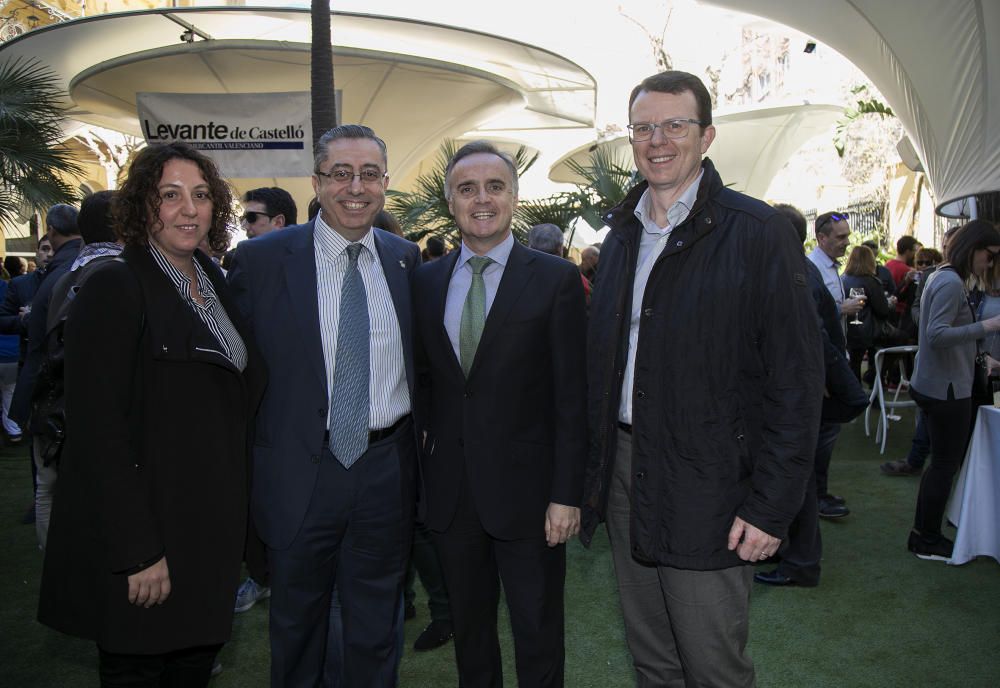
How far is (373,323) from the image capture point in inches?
112

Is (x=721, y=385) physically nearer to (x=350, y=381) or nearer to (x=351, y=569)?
(x=350, y=381)

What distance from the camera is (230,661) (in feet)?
13.0

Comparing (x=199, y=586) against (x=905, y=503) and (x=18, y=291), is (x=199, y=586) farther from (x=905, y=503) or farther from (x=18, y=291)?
(x=18, y=291)

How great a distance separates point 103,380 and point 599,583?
11.9 ft

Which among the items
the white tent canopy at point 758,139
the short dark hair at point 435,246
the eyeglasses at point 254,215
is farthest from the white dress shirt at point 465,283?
the white tent canopy at point 758,139

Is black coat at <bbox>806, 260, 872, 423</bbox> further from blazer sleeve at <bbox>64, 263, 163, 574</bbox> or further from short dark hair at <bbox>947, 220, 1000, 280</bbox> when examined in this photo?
blazer sleeve at <bbox>64, 263, 163, 574</bbox>

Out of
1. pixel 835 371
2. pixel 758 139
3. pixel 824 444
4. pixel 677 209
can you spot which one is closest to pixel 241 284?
pixel 677 209

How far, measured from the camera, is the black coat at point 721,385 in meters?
2.21

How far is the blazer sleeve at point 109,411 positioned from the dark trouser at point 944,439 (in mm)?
4694

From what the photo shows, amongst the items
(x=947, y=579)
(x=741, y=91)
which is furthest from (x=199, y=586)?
(x=741, y=91)

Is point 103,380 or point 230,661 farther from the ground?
point 103,380

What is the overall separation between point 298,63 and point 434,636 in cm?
1182

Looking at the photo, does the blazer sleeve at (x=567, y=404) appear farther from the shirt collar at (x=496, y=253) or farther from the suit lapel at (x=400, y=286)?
the suit lapel at (x=400, y=286)

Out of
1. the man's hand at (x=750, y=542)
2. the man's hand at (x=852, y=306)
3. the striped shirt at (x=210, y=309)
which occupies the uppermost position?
the striped shirt at (x=210, y=309)
